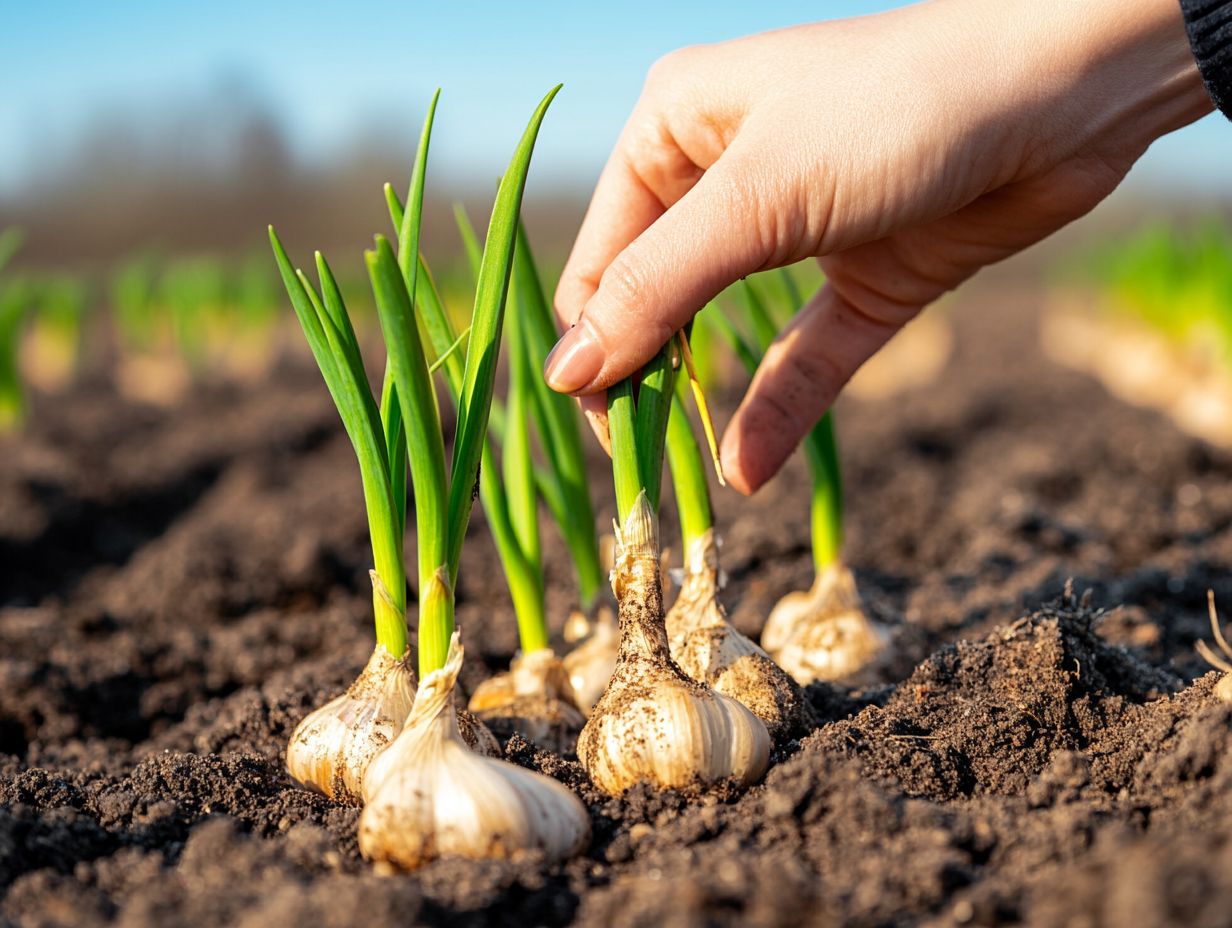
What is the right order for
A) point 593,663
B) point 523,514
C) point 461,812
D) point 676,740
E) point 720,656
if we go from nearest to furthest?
point 461,812
point 676,740
point 720,656
point 593,663
point 523,514

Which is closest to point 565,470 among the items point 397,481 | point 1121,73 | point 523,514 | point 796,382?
point 523,514

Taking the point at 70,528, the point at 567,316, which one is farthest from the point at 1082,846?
the point at 70,528

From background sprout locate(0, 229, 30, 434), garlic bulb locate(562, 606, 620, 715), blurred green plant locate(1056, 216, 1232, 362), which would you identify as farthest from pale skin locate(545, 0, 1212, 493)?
background sprout locate(0, 229, 30, 434)

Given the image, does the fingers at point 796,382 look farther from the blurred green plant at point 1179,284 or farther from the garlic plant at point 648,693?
the blurred green plant at point 1179,284

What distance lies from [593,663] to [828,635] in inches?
16.6

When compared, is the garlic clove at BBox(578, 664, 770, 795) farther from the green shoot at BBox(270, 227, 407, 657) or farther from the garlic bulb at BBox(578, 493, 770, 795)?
the green shoot at BBox(270, 227, 407, 657)

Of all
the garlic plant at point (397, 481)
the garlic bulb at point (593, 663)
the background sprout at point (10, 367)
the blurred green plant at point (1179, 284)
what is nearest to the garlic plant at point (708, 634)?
the garlic bulb at point (593, 663)

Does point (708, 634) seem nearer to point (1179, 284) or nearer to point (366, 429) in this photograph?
point (366, 429)

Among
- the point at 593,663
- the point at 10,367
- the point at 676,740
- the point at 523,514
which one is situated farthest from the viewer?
the point at 10,367

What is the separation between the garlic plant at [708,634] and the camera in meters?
1.49

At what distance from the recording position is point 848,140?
148 cm

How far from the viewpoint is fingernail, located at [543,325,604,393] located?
1.43 m

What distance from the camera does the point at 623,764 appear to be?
1310 millimetres

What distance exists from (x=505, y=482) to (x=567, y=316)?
496mm
